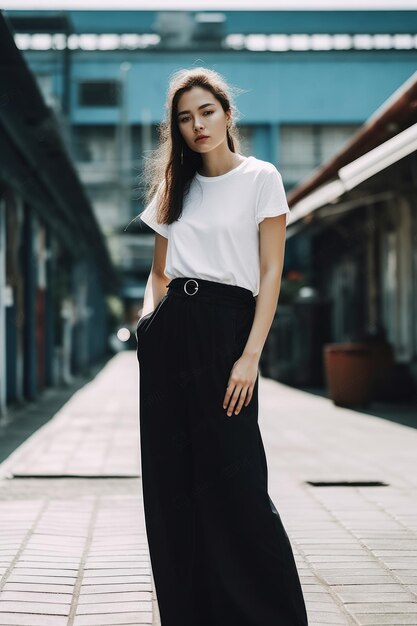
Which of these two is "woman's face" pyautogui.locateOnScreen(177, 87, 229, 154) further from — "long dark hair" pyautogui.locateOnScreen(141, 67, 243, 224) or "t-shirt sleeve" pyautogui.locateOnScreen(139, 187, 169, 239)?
"t-shirt sleeve" pyautogui.locateOnScreen(139, 187, 169, 239)

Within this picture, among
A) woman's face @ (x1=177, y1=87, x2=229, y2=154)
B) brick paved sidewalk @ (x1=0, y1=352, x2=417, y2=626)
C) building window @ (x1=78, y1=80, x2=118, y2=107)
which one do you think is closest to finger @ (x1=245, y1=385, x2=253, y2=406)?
woman's face @ (x1=177, y1=87, x2=229, y2=154)

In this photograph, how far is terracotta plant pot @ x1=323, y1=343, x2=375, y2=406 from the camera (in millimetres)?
11992

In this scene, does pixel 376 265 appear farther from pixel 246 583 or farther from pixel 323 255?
pixel 246 583

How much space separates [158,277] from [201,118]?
51 cm

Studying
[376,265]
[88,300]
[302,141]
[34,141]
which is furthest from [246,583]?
[302,141]

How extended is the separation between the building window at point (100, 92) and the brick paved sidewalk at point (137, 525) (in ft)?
118

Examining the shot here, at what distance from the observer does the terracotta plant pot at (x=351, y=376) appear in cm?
1199

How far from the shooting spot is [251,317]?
300 centimetres

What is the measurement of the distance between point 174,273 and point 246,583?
906 mm

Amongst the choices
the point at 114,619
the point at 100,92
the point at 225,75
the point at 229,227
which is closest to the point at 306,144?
the point at 225,75

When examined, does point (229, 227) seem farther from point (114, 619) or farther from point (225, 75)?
point (225, 75)

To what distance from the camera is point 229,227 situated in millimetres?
2977

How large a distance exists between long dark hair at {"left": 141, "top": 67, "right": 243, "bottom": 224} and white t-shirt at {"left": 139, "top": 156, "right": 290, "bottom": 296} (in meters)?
0.08

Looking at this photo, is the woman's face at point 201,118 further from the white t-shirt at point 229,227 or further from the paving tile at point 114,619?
the paving tile at point 114,619
